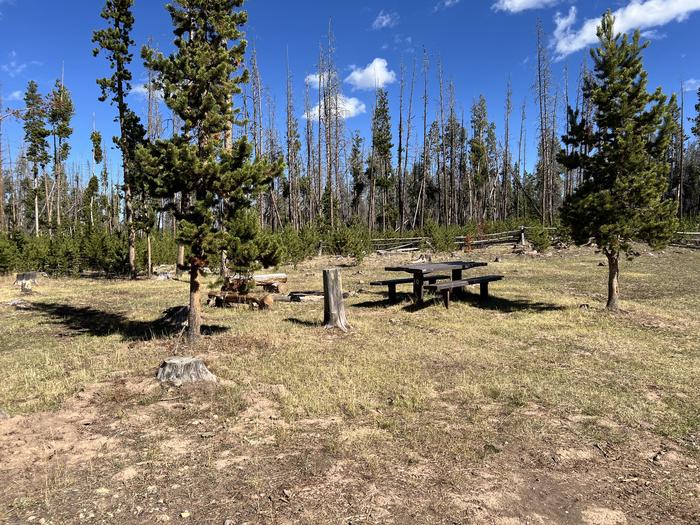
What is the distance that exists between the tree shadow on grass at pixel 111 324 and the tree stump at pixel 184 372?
2534 mm

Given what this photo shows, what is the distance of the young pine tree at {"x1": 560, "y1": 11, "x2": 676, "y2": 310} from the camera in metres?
9.17

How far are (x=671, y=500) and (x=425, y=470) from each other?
1791 mm

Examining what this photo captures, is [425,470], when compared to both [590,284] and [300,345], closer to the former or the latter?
[300,345]

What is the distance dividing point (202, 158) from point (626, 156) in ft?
27.3

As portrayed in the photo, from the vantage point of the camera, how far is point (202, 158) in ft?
24.5

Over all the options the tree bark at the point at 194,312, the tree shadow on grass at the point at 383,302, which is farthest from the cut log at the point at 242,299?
the tree bark at the point at 194,312

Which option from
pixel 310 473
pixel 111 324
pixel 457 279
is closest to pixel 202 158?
pixel 111 324

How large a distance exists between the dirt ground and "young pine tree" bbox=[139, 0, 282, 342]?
74.7 inches

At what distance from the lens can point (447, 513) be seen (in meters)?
3.16

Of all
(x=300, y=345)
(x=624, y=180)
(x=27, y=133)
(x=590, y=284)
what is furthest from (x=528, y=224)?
(x=27, y=133)

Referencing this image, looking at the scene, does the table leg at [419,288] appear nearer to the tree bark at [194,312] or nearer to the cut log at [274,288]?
Result: the cut log at [274,288]

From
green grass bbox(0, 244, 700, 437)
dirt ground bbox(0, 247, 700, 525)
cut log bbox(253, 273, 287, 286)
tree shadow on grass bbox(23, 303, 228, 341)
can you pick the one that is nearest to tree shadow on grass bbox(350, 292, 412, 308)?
green grass bbox(0, 244, 700, 437)

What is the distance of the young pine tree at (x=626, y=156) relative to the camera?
917 centimetres

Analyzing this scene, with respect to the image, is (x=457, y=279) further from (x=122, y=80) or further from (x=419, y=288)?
(x=122, y=80)
